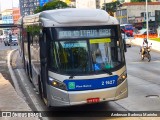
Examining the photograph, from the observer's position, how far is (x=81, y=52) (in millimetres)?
9469

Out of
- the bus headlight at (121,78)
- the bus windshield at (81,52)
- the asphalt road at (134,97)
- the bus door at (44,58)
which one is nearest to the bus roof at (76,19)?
the bus windshield at (81,52)

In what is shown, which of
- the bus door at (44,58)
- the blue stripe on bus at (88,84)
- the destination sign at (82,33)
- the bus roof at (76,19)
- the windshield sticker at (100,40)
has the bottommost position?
the blue stripe on bus at (88,84)

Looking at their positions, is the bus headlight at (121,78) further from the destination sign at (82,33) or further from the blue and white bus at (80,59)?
the destination sign at (82,33)

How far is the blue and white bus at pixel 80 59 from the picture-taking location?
9.36 m

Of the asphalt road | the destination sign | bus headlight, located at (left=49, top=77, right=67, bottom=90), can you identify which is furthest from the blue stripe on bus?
the asphalt road

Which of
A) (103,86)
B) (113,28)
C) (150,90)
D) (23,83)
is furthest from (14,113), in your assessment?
(23,83)

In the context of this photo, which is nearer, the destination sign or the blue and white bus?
the blue and white bus

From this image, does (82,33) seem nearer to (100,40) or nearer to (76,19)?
(76,19)

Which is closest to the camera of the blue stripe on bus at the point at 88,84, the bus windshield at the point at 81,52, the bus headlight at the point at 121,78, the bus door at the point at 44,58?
the blue stripe on bus at the point at 88,84

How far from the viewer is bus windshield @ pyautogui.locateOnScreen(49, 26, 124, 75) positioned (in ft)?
31.0

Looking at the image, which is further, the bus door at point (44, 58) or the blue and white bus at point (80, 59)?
the bus door at point (44, 58)

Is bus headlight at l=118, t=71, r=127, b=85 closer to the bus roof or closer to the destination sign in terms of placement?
the destination sign

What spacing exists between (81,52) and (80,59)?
0.20 metres

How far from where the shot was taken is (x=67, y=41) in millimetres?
9516
